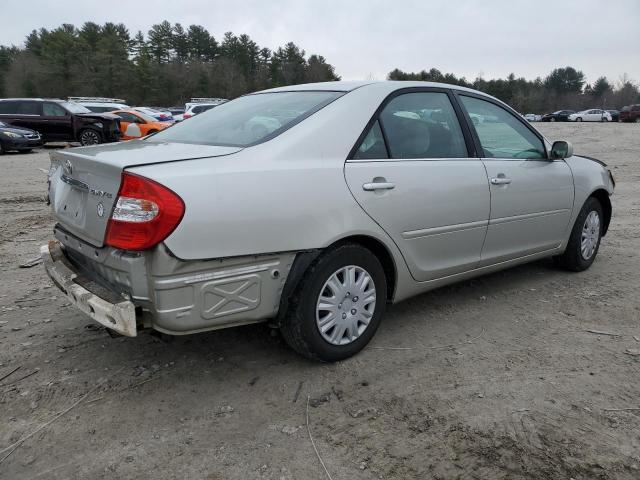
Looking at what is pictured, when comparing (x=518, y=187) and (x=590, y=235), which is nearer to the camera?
(x=518, y=187)

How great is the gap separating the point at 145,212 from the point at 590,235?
4125 mm

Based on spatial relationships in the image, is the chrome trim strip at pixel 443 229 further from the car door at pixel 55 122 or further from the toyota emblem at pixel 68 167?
the car door at pixel 55 122

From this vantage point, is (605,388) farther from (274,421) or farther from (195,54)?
(195,54)

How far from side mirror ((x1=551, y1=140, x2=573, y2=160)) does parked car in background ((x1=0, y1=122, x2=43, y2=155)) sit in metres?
15.8

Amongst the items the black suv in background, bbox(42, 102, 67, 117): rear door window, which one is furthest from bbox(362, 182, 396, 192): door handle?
bbox(42, 102, 67, 117): rear door window

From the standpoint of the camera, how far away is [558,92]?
103 m

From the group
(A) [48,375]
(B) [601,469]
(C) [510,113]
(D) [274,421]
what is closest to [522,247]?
(C) [510,113]

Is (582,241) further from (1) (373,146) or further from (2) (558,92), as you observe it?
(2) (558,92)

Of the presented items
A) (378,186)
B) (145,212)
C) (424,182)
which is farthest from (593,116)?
(145,212)

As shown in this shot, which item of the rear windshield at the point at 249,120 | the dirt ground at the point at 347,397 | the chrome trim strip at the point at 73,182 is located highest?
the rear windshield at the point at 249,120

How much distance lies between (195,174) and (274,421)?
4.04ft

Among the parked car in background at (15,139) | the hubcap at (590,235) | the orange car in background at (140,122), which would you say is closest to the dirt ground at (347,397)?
the hubcap at (590,235)

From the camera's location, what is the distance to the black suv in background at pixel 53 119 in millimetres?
17406

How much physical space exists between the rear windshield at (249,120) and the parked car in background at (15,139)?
1450 cm
